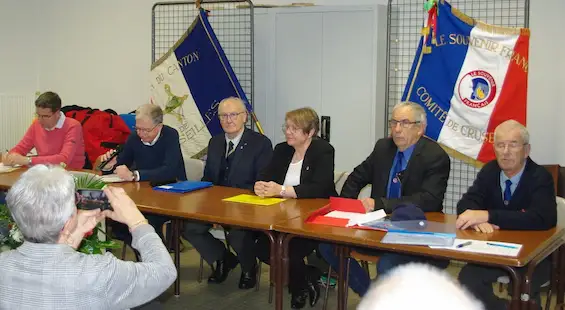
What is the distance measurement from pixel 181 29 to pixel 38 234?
15.3 ft

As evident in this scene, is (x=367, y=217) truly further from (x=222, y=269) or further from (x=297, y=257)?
(x=222, y=269)

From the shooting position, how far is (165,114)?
6.14 meters

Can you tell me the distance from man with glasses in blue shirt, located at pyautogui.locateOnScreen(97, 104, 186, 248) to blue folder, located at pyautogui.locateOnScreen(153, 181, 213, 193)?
176 millimetres

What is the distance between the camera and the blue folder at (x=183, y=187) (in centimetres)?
409

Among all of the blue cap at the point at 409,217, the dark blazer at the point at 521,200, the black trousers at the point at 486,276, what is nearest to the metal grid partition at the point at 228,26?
the dark blazer at the point at 521,200

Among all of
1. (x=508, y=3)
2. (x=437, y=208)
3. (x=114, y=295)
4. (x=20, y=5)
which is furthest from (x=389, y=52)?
(x=20, y=5)

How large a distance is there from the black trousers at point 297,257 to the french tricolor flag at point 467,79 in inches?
59.3

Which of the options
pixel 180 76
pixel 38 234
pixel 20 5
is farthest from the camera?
pixel 20 5

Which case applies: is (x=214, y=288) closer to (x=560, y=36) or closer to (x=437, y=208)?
(x=437, y=208)

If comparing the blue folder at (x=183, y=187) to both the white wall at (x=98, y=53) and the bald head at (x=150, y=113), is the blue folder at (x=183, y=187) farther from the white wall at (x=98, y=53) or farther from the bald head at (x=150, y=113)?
the white wall at (x=98, y=53)

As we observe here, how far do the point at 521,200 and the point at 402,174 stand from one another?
26.2 inches

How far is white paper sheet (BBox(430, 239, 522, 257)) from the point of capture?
9.02 feet

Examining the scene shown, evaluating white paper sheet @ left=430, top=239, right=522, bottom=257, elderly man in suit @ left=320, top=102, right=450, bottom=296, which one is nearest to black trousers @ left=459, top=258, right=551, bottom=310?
elderly man in suit @ left=320, top=102, right=450, bottom=296

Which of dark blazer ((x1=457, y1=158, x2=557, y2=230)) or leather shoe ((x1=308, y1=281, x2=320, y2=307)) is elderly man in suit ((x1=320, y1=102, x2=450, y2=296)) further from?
leather shoe ((x1=308, y1=281, x2=320, y2=307))
